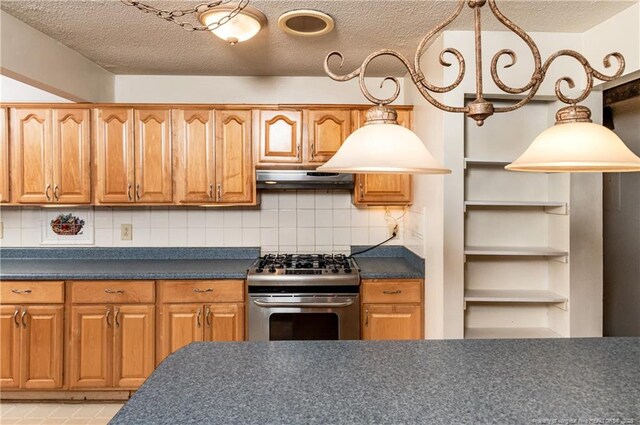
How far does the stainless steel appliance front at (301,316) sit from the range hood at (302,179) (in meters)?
0.76

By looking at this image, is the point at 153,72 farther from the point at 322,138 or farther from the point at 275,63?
the point at 322,138

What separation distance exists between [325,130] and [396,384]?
2278 mm

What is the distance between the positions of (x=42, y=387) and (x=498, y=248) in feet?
10.1

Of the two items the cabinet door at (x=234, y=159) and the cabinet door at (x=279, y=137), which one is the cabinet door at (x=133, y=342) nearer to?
the cabinet door at (x=234, y=159)

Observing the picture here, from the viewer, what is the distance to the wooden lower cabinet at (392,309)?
8.91 ft

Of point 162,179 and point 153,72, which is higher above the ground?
point 153,72

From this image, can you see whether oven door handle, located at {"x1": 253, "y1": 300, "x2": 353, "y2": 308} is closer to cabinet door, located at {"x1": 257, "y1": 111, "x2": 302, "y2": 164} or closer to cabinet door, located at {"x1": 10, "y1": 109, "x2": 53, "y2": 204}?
cabinet door, located at {"x1": 257, "y1": 111, "x2": 302, "y2": 164}

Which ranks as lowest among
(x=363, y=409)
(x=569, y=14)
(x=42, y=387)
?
(x=42, y=387)

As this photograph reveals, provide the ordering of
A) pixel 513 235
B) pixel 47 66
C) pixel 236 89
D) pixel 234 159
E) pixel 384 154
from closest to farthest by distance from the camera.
Result: pixel 384 154 → pixel 47 66 → pixel 513 235 → pixel 234 159 → pixel 236 89

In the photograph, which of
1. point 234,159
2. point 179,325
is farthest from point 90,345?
point 234,159

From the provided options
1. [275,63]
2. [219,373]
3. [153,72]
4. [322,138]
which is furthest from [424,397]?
[153,72]

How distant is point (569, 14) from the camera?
6.97ft

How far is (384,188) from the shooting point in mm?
3055

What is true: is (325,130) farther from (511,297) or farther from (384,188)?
(511,297)
